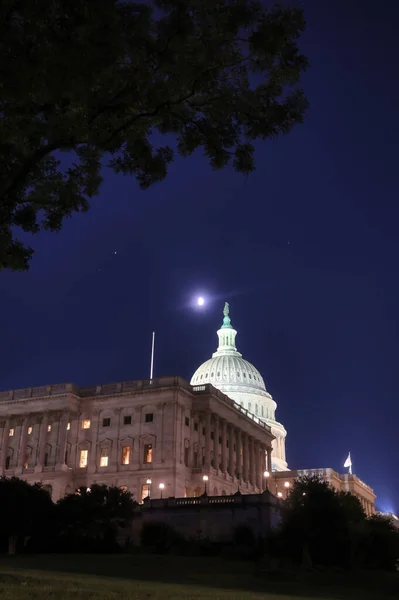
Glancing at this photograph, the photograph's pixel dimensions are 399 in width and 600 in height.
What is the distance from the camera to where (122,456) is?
95000 millimetres

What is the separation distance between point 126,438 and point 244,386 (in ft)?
233

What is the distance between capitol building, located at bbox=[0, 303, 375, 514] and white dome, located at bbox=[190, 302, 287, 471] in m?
51.6

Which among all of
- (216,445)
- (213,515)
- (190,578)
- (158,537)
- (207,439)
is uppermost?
(207,439)

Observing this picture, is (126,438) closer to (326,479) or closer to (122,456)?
(122,456)

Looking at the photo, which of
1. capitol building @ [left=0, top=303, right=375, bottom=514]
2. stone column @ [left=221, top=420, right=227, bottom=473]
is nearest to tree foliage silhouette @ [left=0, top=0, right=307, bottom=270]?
capitol building @ [left=0, top=303, right=375, bottom=514]

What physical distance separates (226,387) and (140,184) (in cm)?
14380

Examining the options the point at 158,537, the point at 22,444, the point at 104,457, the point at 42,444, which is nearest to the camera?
the point at 158,537

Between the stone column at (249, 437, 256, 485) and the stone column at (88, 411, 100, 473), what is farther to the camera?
the stone column at (249, 437, 256, 485)

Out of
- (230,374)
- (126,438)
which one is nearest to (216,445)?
(126,438)

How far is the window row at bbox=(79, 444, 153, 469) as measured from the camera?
306 ft

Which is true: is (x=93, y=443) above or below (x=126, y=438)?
below

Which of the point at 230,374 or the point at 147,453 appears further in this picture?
the point at 230,374

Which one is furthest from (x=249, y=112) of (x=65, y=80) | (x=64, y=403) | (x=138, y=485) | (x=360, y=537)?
(x=64, y=403)

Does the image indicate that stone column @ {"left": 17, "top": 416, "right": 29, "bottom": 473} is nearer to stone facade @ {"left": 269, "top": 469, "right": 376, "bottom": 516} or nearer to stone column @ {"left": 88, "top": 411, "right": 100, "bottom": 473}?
stone column @ {"left": 88, "top": 411, "right": 100, "bottom": 473}
